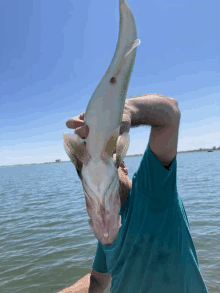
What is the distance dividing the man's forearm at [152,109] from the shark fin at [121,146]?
0.32 m

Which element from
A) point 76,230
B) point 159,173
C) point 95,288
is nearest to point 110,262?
point 95,288

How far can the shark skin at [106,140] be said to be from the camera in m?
0.98

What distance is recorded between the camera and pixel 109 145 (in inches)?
40.3

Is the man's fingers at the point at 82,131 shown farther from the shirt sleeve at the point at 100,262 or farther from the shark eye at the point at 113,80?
the shirt sleeve at the point at 100,262

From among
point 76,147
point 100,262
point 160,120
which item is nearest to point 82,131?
point 76,147

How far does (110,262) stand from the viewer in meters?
2.46

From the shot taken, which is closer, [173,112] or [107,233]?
[107,233]

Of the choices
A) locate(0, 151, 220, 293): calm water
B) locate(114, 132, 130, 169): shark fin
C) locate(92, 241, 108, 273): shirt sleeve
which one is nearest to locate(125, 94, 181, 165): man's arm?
locate(114, 132, 130, 169): shark fin

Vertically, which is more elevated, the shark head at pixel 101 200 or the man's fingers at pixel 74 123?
the man's fingers at pixel 74 123

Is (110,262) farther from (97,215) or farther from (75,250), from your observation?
(75,250)

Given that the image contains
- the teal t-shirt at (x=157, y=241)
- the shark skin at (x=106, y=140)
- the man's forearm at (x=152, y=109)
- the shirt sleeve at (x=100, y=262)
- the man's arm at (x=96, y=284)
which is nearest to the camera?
the shark skin at (x=106, y=140)

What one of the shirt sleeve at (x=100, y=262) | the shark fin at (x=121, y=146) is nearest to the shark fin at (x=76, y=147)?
the shark fin at (x=121, y=146)

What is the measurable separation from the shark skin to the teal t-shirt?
99 centimetres

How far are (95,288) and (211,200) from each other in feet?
44.0
